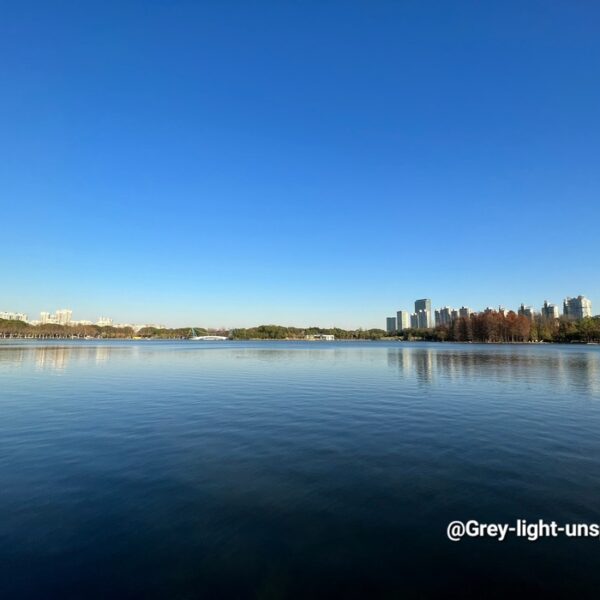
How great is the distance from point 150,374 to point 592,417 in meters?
35.1

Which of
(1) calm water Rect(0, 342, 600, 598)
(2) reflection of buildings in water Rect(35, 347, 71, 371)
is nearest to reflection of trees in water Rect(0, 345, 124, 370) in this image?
(2) reflection of buildings in water Rect(35, 347, 71, 371)

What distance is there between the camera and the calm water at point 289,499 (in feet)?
20.0

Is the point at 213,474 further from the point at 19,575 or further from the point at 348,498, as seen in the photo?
the point at 19,575

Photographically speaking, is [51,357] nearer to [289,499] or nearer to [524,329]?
[289,499]

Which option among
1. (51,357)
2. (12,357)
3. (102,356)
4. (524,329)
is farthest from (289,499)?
(524,329)

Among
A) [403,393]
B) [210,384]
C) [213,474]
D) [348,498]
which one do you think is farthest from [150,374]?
[348,498]

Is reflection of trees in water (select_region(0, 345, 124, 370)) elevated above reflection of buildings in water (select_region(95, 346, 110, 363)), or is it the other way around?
reflection of trees in water (select_region(0, 345, 124, 370))

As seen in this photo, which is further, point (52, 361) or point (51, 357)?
point (51, 357)

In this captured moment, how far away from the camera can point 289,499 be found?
8898 millimetres

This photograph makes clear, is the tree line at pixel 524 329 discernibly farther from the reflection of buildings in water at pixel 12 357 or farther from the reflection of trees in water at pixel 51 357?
the reflection of buildings in water at pixel 12 357

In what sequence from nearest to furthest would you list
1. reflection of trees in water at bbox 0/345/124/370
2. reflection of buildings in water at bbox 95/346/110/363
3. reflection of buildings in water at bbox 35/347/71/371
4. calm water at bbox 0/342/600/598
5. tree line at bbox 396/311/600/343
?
calm water at bbox 0/342/600/598
reflection of buildings in water at bbox 35/347/71/371
reflection of trees in water at bbox 0/345/124/370
reflection of buildings in water at bbox 95/346/110/363
tree line at bbox 396/311/600/343

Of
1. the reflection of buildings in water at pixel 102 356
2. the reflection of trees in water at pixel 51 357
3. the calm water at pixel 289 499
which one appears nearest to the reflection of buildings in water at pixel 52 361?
the reflection of trees in water at pixel 51 357

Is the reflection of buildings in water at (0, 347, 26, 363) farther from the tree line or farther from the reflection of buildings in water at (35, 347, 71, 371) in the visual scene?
the tree line

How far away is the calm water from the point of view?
6.08 meters
